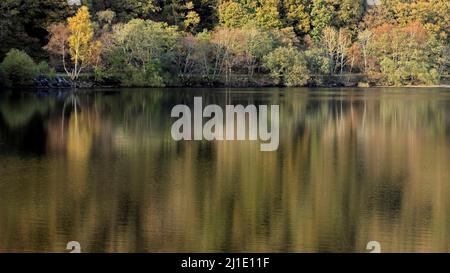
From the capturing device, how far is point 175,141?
23125 millimetres

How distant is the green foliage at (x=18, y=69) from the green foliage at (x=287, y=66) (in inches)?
854

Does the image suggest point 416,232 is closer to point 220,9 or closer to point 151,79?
point 151,79

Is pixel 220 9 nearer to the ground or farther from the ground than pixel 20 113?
farther from the ground

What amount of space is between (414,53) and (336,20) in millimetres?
12469

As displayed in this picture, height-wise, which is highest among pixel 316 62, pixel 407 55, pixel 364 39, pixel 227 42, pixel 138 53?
pixel 227 42

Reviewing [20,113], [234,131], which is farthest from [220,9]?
[234,131]

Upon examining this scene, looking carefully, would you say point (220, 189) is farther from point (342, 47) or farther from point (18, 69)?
point (342, 47)

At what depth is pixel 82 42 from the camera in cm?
5384

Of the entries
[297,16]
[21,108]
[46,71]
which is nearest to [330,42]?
[297,16]

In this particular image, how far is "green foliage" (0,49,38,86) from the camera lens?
48.9 metres

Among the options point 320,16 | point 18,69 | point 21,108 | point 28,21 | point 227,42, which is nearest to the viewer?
point 21,108

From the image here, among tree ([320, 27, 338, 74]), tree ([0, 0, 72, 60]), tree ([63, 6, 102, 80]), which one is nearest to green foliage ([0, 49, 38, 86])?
tree ([0, 0, 72, 60])

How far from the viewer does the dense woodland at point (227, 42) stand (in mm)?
54844

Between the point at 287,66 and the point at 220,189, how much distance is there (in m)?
50.8
